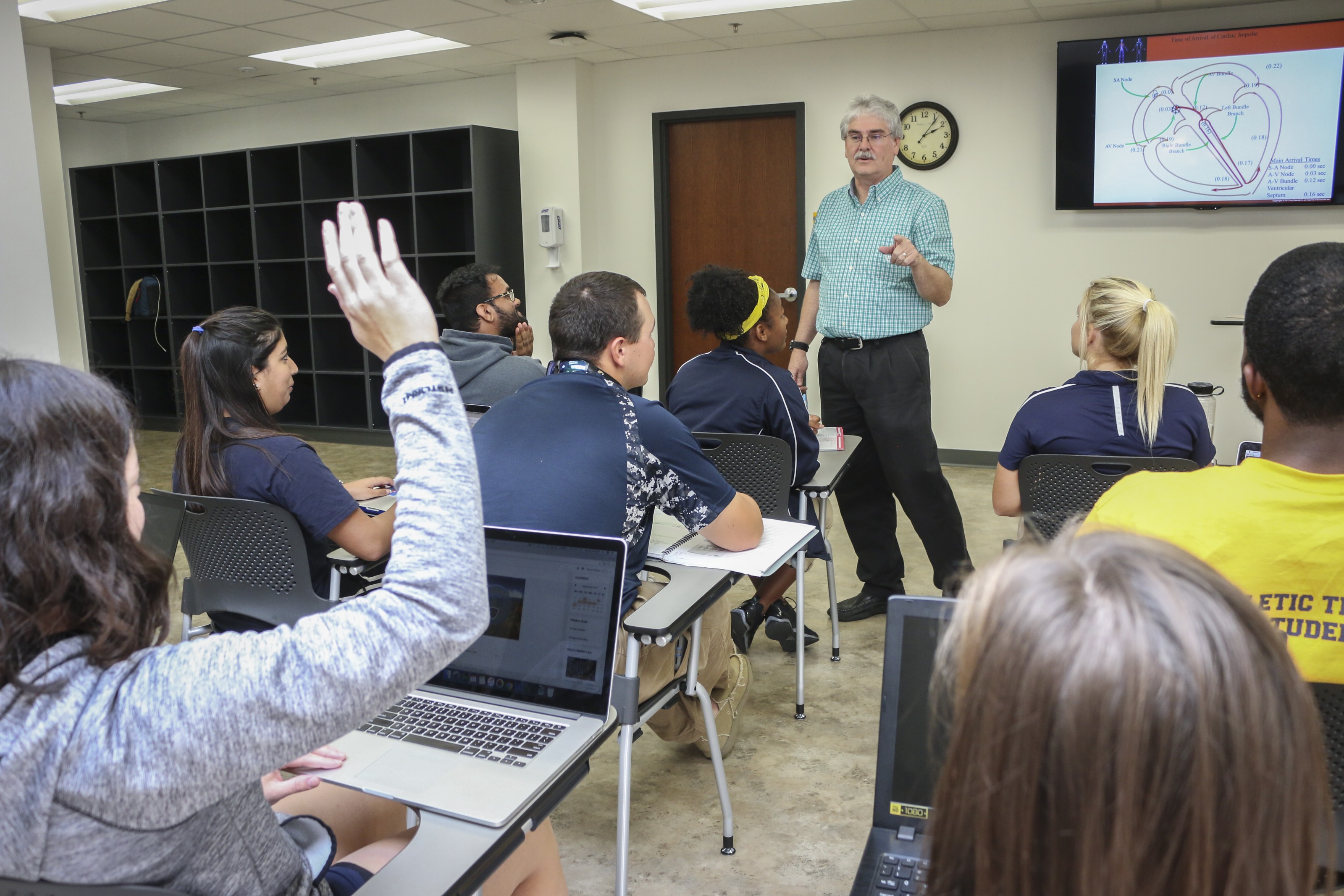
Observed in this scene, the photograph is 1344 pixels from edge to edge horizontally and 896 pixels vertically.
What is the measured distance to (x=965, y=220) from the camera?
5.74 m

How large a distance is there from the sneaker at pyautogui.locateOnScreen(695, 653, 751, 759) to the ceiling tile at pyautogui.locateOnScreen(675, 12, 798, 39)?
3.93 m

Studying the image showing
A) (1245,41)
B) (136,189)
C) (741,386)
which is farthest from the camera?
(136,189)

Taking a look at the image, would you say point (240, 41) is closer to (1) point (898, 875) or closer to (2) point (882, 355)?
(2) point (882, 355)

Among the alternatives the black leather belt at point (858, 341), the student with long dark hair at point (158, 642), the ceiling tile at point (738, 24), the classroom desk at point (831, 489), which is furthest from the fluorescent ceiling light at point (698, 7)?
the student with long dark hair at point (158, 642)

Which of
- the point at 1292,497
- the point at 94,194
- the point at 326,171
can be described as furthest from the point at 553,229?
the point at 1292,497

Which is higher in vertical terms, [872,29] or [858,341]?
[872,29]

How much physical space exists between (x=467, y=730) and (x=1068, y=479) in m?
1.54

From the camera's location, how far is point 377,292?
2.60 feet

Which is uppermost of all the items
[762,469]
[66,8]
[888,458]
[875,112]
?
[66,8]

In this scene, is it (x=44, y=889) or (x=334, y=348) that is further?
(x=334, y=348)

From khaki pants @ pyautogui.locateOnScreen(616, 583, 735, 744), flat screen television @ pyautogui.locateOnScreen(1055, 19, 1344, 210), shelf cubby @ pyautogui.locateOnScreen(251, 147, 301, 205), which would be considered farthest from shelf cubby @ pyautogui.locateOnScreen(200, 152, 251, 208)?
khaki pants @ pyautogui.locateOnScreen(616, 583, 735, 744)

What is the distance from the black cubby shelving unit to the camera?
6.64m

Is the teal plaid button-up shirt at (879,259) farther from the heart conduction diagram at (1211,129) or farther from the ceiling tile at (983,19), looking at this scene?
the heart conduction diagram at (1211,129)

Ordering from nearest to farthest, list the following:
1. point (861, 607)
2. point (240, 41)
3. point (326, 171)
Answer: point (861, 607) < point (240, 41) < point (326, 171)
